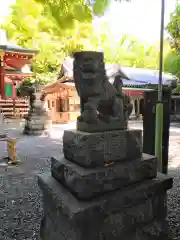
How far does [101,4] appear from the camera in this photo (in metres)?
3.06

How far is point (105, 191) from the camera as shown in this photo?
205 centimetres

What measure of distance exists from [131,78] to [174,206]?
1741cm

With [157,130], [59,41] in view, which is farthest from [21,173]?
[59,41]

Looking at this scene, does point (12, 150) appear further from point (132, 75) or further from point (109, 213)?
point (132, 75)

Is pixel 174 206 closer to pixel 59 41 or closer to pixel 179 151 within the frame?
pixel 179 151

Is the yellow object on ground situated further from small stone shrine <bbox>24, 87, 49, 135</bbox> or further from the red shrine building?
the red shrine building

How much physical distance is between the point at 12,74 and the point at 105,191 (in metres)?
15.6

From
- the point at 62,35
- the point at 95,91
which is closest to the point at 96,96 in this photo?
the point at 95,91

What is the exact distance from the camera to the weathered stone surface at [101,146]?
80.6 inches


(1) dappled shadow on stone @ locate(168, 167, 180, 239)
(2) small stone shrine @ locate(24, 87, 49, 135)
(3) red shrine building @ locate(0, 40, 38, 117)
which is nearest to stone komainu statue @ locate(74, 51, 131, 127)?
(1) dappled shadow on stone @ locate(168, 167, 180, 239)

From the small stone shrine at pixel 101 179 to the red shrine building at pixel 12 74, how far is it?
496 inches

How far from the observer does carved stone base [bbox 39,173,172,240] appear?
75.7 inches

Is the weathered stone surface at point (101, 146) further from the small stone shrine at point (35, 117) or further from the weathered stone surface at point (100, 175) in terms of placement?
the small stone shrine at point (35, 117)

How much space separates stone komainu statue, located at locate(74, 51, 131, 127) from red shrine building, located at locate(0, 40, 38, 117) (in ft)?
41.1
